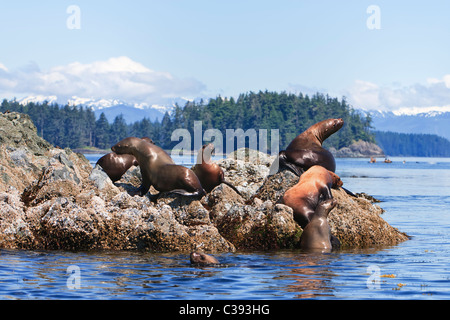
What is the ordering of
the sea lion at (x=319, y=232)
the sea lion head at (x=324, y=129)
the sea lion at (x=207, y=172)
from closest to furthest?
the sea lion at (x=319, y=232), the sea lion at (x=207, y=172), the sea lion head at (x=324, y=129)

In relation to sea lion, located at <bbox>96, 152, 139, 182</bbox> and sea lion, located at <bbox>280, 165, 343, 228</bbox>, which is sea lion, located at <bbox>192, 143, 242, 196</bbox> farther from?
sea lion, located at <bbox>280, 165, 343, 228</bbox>

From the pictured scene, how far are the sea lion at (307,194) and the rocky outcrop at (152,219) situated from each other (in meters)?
0.31

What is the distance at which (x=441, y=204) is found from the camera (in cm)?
3428

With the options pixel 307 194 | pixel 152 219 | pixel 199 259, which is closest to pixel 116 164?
pixel 152 219

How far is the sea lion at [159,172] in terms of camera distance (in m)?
16.0

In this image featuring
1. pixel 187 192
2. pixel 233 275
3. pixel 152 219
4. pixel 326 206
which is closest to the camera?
pixel 233 275

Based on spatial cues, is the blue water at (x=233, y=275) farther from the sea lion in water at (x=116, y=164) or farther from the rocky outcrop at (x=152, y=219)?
the sea lion in water at (x=116, y=164)

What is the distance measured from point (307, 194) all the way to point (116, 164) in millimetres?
5632

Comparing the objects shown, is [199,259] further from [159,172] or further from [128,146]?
[128,146]

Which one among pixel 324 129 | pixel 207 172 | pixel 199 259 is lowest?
pixel 199 259

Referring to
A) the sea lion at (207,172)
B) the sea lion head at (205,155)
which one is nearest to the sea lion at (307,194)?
the sea lion at (207,172)

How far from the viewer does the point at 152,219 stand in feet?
47.5
